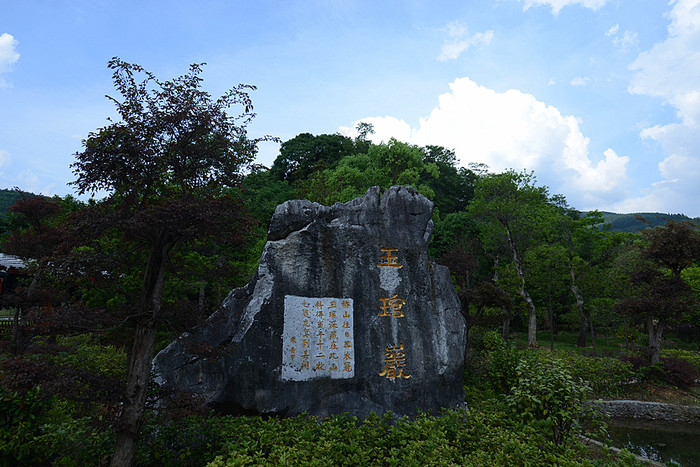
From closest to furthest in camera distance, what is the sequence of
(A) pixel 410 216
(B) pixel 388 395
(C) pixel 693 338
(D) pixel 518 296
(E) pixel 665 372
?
(B) pixel 388 395 → (A) pixel 410 216 → (E) pixel 665 372 → (D) pixel 518 296 → (C) pixel 693 338

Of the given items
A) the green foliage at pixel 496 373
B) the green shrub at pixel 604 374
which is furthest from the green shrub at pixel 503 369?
the green shrub at pixel 604 374

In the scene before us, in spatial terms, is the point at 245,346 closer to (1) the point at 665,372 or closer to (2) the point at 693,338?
(1) the point at 665,372

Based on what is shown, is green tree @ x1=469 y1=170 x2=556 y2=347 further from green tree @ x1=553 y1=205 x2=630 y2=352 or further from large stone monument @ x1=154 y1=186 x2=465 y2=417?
large stone monument @ x1=154 y1=186 x2=465 y2=417

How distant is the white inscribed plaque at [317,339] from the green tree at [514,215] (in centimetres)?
1428

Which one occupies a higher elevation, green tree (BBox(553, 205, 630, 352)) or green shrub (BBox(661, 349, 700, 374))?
green tree (BBox(553, 205, 630, 352))

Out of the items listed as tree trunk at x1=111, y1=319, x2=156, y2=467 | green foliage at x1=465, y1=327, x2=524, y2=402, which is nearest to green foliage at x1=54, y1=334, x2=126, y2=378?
tree trunk at x1=111, y1=319, x2=156, y2=467

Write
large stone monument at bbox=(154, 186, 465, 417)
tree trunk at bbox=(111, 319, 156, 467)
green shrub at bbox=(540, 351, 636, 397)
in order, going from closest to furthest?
tree trunk at bbox=(111, 319, 156, 467) < large stone monument at bbox=(154, 186, 465, 417) < green shrub at bbox=(540, 351, 636, 397)

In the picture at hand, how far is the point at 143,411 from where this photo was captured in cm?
445

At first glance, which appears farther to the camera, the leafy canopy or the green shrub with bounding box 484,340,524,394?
the green shrub with bounding box 484,340,524,394

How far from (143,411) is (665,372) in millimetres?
13925

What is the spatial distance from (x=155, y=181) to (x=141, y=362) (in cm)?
228

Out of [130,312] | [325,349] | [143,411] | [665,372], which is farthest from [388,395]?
[665,372]

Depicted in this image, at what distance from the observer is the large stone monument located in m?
6.50

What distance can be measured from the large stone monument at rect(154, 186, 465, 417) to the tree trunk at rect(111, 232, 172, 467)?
1.73 metres
